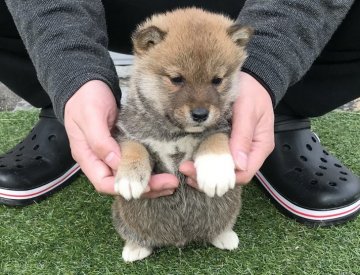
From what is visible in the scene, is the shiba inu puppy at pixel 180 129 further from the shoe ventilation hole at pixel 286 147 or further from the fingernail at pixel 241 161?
the shoe ventilation hole at pixel 286 147

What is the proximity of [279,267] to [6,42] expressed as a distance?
1.60 meters

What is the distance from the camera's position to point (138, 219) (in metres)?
1.80

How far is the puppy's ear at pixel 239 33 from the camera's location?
1.67 m

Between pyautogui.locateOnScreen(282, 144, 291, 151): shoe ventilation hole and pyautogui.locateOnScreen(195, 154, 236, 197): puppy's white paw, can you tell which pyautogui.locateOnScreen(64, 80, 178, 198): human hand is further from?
pyautogui.locateOnScreen(282, 144, 291, 151): shoe ventilation hole

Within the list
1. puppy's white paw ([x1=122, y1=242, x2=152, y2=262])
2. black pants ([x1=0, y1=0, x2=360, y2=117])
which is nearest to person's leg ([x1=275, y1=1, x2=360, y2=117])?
black pants ([x1=0, y1=0, x2=360, y2=117])

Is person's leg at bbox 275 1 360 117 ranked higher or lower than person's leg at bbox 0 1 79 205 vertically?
higher

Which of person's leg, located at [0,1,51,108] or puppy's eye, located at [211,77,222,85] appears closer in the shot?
puppy's eye, located at [211,77,222,85]

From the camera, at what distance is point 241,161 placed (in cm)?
154

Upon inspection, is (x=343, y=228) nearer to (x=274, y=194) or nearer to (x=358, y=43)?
(x=274, y=194)

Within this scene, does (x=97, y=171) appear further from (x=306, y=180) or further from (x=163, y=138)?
(x=306, y=180)

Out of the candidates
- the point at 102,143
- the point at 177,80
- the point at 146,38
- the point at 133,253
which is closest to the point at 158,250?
the point at 133,253

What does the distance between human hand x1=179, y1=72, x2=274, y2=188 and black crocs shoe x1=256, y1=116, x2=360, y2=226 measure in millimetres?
532

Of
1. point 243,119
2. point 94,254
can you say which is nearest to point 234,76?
point 243,119

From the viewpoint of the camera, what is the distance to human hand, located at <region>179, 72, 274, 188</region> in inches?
61.6
